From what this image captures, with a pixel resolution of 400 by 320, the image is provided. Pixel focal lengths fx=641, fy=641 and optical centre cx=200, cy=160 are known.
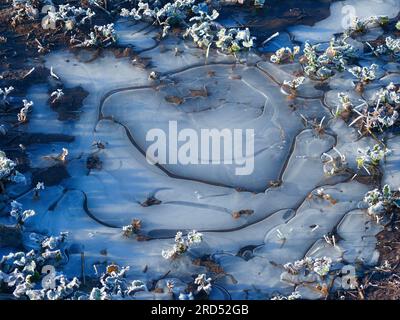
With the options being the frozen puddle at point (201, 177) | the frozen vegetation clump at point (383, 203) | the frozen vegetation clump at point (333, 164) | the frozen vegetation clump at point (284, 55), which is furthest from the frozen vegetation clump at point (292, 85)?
the frozen vegetation clump at point (383, 203)

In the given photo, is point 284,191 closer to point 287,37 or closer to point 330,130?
point 330,130

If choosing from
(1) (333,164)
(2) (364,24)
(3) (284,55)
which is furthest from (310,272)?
(2) (364,24)

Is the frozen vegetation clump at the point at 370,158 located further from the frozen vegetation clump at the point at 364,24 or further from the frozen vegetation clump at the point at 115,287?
the frozen vegetation clump at the point at 115,287

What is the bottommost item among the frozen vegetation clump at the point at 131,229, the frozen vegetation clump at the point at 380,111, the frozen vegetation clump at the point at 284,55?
the frozen vegetation clump at the point at 131,229

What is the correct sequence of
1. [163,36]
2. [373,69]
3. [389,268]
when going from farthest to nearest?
[163,36] → [373,69] → [389,268]
